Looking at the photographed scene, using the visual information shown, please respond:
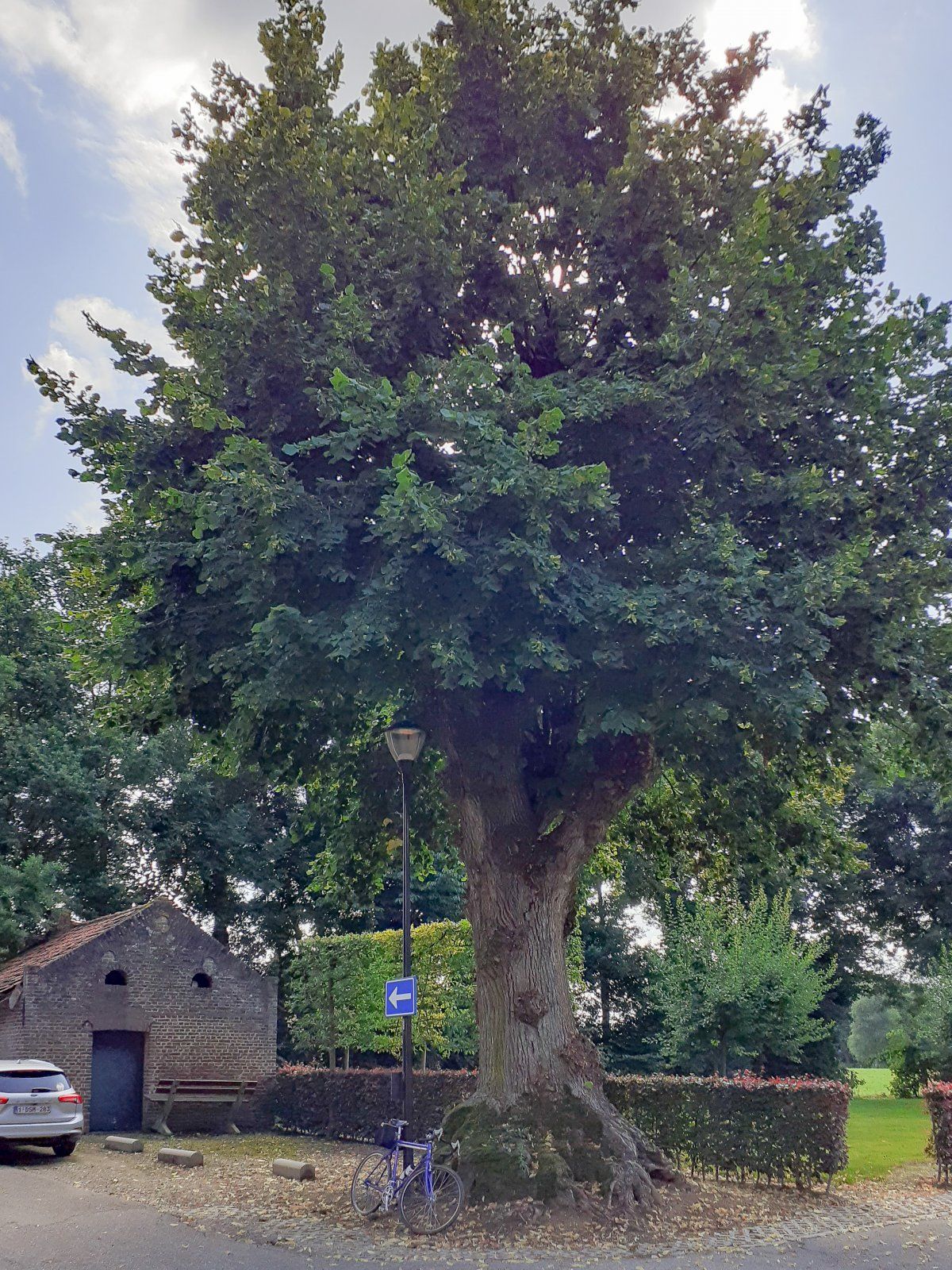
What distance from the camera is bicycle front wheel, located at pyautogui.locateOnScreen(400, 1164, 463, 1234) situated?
1017cm

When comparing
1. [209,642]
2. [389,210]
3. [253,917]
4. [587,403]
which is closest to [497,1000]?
[209,642]

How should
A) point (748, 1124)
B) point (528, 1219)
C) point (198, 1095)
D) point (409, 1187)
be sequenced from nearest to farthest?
1. point (528, 1219)
2. point (409, 1187)
3. point (748, 1124)
4. point (198, 1095)

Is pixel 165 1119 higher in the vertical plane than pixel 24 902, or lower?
lower

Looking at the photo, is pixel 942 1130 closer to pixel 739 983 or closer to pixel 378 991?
pixel 739 983

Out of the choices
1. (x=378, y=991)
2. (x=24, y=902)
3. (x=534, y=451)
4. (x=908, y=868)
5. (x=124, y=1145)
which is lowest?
(x=124, y=1145)

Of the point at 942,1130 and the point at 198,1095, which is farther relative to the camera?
the point at 198,1095

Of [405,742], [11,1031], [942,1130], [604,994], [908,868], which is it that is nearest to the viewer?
[405,742]

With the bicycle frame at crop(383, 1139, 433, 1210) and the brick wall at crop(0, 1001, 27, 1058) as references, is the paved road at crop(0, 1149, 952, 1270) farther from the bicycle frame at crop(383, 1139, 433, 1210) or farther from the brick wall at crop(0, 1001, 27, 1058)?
the brick wall at crop(0, 1001, 27, 1058)

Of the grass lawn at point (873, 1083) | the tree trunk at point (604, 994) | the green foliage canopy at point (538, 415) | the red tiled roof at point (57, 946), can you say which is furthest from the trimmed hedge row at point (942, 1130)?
the grass lawn at point (873, 1083)

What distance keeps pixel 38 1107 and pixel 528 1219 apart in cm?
902

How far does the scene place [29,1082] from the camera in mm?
15688

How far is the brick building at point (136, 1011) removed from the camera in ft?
68.2

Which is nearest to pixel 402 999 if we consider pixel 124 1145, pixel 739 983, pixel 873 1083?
pixel 124 1145

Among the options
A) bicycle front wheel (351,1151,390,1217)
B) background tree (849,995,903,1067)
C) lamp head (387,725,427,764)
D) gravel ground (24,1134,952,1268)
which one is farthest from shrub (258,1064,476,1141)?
background tree (849,995,903,1067)
